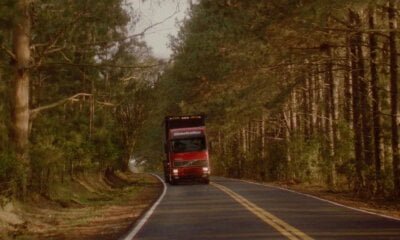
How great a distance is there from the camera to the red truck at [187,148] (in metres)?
36.2

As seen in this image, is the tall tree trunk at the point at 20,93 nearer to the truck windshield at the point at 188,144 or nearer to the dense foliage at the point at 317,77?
the dense foliage at the point at 317,77

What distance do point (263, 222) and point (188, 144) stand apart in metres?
21.9

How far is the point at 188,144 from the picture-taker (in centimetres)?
3631

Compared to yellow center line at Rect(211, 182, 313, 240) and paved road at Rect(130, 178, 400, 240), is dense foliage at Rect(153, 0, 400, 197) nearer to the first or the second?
paved road at Rect(130, 178, 400, 240)

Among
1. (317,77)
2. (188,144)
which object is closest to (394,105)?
(317,77)

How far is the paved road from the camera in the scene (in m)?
12.1

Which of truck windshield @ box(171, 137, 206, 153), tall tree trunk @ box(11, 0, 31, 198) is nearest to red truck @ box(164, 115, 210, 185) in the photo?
truck windshield @ box(171, 137, 206, 153)

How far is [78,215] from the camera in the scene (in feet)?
65.4

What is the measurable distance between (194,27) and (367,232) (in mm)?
45296

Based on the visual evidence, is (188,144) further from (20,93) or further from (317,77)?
(20,93)

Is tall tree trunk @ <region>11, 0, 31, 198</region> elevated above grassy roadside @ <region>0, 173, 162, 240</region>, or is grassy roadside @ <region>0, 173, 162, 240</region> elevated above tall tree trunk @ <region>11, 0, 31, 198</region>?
tall tree trunk @ <region>11, 0, 31, 198</region>

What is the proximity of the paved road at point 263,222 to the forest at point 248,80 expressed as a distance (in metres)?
4.28

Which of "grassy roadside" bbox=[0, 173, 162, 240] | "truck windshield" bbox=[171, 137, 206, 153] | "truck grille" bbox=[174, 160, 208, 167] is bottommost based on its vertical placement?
"grassy roadside" bbox=[0, 173, 162, 240]

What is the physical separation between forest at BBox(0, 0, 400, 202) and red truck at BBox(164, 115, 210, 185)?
2.66m
